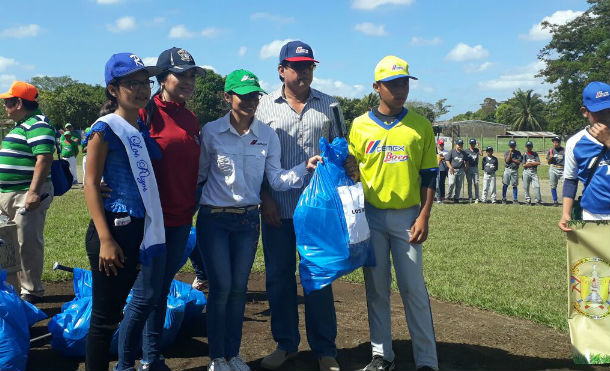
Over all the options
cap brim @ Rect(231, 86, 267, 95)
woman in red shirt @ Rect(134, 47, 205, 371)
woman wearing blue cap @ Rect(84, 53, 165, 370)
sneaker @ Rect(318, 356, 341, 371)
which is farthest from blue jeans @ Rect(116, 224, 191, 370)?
sneaker @ Rect(318, 356, 341, 371)

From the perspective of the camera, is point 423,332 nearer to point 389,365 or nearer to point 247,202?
point 389,365

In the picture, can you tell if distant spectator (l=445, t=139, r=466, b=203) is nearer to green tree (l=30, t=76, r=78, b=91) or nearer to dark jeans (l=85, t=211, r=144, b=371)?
dark jeans (l=85, t=211, r=144, b=371)

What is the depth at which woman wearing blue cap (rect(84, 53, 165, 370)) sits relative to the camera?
2973mm

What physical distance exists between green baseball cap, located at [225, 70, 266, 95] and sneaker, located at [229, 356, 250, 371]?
1804 millimetres

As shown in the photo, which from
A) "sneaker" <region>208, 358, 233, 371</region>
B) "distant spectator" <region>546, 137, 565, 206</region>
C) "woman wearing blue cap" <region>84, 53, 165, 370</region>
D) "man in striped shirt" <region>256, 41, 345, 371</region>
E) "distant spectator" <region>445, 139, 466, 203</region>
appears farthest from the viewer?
"distant spectator" <region>445, 139, 466, 203</region>

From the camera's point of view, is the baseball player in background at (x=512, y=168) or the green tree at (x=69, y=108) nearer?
the baseball player in background at (x=512, y=168)

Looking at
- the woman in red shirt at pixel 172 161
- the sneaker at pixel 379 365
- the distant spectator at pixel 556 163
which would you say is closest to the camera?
the woman in red shirt at pixel 172 161

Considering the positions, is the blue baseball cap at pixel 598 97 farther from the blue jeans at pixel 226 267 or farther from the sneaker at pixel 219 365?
the sneaker at pixel 219 365

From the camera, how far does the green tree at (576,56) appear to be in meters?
48.0

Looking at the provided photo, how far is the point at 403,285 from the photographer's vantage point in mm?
3865

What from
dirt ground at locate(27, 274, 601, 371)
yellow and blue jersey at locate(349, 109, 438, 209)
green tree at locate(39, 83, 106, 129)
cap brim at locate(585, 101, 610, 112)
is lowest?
dirt ground at locate(27, 274, 601, 371)

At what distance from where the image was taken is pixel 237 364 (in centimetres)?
376

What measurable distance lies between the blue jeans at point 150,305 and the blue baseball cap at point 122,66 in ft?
3.26

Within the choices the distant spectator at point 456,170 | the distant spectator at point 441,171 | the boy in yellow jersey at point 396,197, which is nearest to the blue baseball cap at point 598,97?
the boy in yellow jersey at point 396,197
